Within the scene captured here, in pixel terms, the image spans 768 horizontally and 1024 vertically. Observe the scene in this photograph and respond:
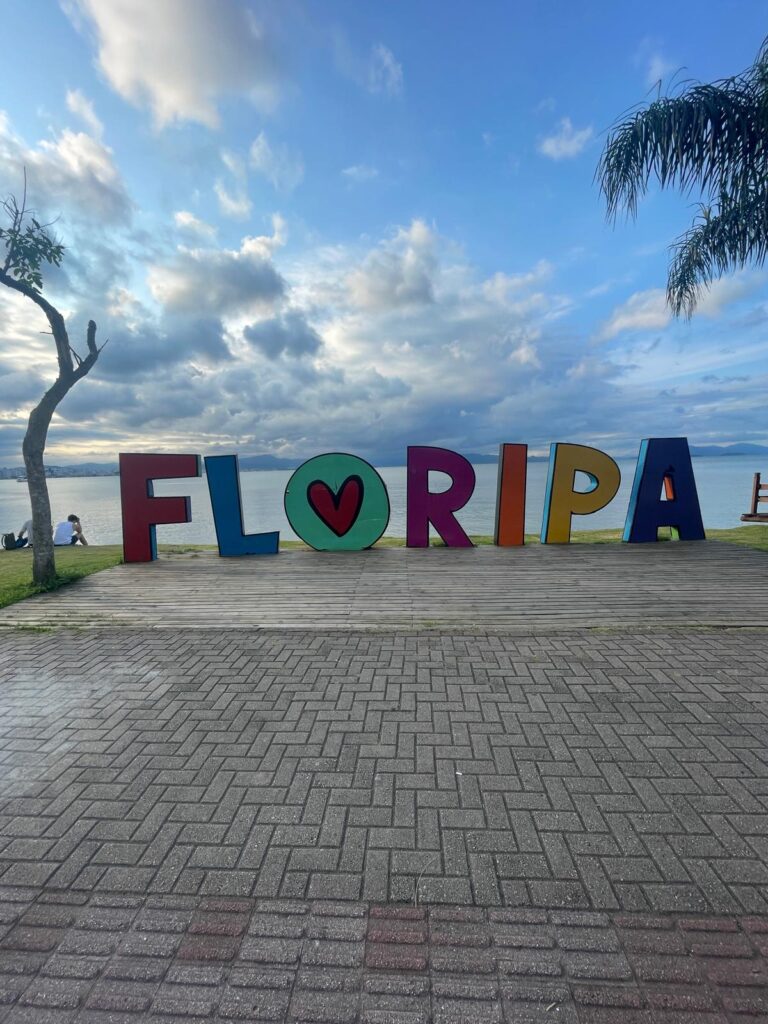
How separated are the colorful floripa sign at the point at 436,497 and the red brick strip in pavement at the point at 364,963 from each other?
8593 millimetres

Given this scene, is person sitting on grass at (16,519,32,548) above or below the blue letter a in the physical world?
below

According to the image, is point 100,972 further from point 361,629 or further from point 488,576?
point 488,576

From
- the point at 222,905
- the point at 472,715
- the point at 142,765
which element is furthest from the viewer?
the point at 472,715

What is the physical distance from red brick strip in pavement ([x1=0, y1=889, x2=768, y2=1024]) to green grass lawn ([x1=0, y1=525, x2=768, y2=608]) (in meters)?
6.84

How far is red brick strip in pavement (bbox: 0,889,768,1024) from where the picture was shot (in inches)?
69.4

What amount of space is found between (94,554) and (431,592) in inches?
353

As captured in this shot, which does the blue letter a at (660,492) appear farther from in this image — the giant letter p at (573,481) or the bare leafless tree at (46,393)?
the bare leafless tree at (46,393)

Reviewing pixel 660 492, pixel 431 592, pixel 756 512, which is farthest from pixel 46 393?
pixel 756 512

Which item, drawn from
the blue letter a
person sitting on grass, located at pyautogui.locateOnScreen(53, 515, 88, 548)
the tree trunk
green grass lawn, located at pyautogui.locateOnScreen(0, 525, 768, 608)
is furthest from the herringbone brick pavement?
person sitting on grass, located at pyautogui.locateOnScreen(53, 515, 88, 548)

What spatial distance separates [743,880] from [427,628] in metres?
3.79

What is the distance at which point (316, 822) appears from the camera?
8.72ft

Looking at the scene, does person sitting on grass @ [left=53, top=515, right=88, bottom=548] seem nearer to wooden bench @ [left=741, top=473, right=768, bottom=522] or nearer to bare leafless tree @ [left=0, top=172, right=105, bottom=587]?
bare leafless tree @ [left=0, top=172, right=105, bottom=587]

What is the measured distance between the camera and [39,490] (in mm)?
8062

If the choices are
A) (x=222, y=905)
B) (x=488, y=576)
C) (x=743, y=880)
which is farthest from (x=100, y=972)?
(x=488, y=576)
